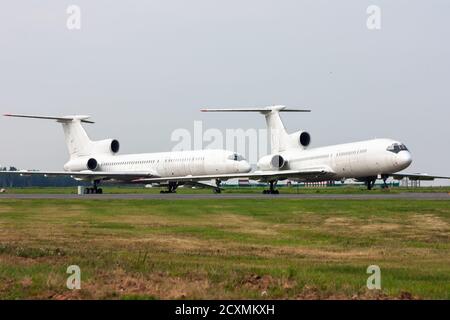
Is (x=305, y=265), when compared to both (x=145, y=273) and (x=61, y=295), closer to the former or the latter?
(x=145, y=273)

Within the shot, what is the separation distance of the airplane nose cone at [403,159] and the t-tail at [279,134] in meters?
17.0

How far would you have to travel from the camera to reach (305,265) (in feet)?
58.7

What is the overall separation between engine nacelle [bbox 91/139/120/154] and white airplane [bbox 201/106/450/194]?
Result: 16.2m

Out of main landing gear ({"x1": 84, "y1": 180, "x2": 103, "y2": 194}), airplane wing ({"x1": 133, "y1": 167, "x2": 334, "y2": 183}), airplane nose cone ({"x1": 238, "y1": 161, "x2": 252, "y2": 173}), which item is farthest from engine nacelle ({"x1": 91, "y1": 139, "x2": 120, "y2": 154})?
airplane wing ({"x1": 133, "y1": 167, "x2": 334, "y2": 183})

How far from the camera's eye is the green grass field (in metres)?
13.8

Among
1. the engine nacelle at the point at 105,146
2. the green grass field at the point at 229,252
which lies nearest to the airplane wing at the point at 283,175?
the engine nacelle at the point at 105,146

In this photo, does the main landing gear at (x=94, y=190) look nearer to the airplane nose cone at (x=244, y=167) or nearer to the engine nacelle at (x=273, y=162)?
the airplane nose cone at (x=244, y=167)

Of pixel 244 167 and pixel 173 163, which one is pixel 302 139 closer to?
pixel 244 167

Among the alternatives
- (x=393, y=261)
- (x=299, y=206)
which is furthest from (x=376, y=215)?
(x=393, y=261)

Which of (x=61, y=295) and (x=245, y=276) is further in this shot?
(x=245, y=276)

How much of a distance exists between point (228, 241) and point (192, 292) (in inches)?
416

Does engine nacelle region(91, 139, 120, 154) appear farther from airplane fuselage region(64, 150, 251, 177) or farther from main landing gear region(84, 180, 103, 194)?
main landing gear region(84, 180, 103, 194)

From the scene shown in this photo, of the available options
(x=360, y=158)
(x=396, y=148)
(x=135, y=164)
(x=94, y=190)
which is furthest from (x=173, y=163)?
(x=396, y=148)

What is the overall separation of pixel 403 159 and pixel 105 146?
4132 cm
